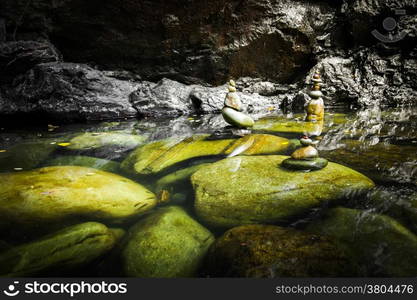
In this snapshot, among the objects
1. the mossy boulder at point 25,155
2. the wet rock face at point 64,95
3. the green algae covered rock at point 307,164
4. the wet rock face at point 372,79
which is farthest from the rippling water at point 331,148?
Result: the wet rock face at point 372,79

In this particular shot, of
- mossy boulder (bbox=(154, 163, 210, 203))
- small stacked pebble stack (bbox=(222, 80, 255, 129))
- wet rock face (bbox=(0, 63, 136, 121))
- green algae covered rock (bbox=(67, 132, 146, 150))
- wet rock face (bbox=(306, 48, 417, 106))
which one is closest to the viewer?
mossy boulder (bbox=(154, 163, 210, 203))

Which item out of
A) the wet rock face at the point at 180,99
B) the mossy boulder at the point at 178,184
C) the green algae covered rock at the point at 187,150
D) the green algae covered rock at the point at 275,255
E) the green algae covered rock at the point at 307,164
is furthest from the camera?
the wet rock face at the point at 180,99

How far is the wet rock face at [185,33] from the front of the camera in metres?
7.28

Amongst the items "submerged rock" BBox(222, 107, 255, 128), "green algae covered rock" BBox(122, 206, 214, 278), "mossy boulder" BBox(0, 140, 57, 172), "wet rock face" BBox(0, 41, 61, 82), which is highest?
"wet rock face" BBox(0, 41, 61, 82)

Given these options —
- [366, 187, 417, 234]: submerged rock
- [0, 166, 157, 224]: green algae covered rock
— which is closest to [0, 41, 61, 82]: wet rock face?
[0, 166, 157, 224]: green algae covered rock

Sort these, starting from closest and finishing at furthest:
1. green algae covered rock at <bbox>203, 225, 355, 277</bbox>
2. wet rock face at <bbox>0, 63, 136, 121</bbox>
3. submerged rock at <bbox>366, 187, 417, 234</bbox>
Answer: green algae covered rock at <bbox>203, 225, 355, 277</bbox> < submerged rock at <bbox>366, 187, 417, 234</bbox> < wet rock face at <bbox>0, 63, 136, 121</bbox>

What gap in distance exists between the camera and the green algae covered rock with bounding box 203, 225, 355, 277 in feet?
4.19

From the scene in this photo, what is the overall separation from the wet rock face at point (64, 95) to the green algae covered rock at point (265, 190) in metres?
5.05

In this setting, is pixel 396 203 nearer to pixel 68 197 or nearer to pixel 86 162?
pixel 68 197

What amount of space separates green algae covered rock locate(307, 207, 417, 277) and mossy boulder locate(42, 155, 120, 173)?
222cm

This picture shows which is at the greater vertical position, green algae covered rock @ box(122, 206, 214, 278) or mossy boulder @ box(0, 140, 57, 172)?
mossy boulder @ box(0, 140, 57, 172)

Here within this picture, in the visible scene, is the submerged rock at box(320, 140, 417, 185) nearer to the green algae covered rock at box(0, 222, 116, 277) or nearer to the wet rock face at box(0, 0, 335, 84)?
the green algae covered rock at box(0, 222, 116, 277)

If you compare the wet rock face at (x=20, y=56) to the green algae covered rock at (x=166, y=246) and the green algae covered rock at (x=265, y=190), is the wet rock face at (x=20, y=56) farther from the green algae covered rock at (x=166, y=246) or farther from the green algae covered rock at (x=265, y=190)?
the green algae covered rock at (x=166, y=246)

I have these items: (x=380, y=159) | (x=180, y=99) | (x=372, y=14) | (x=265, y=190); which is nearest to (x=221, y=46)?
(x=180, y=99)
